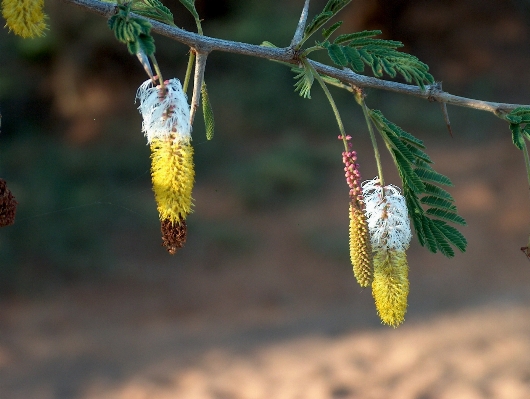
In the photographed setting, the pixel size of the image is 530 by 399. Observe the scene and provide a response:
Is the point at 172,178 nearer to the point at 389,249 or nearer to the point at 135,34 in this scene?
the point at 135,34

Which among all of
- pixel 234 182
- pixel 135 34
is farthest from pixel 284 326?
pixel 135 34

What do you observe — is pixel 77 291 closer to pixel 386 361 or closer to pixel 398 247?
pixel 386 361

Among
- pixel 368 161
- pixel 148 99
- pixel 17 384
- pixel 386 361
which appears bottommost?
pixel 148 99

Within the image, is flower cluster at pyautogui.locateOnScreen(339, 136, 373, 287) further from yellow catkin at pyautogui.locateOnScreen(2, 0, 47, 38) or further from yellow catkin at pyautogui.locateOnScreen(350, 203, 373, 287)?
yellow catkin at pyautogui.locateOnScreen(2, 0, 47, 38)

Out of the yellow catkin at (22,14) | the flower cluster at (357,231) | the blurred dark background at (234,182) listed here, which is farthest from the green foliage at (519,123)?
the blurred dark background at (234,182)

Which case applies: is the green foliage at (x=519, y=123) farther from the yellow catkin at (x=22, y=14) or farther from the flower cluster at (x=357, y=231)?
the yellow catkin at (x=22, y=14)

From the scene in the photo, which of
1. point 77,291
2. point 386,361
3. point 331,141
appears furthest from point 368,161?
point 77,291
